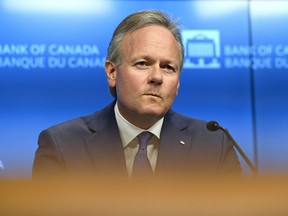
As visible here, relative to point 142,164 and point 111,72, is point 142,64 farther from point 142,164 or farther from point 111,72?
point 142,164

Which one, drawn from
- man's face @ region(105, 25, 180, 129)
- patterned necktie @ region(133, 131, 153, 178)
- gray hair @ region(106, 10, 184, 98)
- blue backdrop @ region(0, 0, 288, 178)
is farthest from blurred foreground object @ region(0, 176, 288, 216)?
blue backdrop @ region(0, 0, 288, 178)

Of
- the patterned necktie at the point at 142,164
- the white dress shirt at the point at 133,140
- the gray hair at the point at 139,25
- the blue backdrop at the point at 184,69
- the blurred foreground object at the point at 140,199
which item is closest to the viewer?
the blurred foreground object at the point at 140,199

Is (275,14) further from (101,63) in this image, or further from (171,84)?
(171,84)

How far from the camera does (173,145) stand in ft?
5.97

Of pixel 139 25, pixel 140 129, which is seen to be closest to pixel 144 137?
pixel 140 129

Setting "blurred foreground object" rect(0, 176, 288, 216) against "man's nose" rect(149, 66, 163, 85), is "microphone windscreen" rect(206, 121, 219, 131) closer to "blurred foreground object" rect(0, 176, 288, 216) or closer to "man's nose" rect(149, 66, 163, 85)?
"man's nose" rect(149, 66, 163, 85)

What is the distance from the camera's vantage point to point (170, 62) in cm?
185

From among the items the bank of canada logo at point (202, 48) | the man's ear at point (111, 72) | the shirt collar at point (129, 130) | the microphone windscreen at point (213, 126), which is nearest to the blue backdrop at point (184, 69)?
the bank of canada logo at point (202, 48)

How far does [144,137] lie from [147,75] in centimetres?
22

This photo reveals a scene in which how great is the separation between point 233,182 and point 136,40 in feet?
4.71

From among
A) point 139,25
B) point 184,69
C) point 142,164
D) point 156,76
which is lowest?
point 142,164

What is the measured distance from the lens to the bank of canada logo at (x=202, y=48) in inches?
111

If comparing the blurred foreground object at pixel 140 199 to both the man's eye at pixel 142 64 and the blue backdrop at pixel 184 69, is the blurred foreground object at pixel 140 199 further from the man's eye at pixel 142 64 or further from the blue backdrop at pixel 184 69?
the blue backdrop at pixel 184 69

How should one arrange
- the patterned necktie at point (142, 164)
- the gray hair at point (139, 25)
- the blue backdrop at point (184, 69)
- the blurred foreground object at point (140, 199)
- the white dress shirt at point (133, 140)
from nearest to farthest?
the blurred foreground object at point (140, 199)
the patterned necktie at point (142, 164)
the white dress shirt at point (133, 140)
the gray hair at point (139, 25)
the blue backdrop at point (184, 69)
